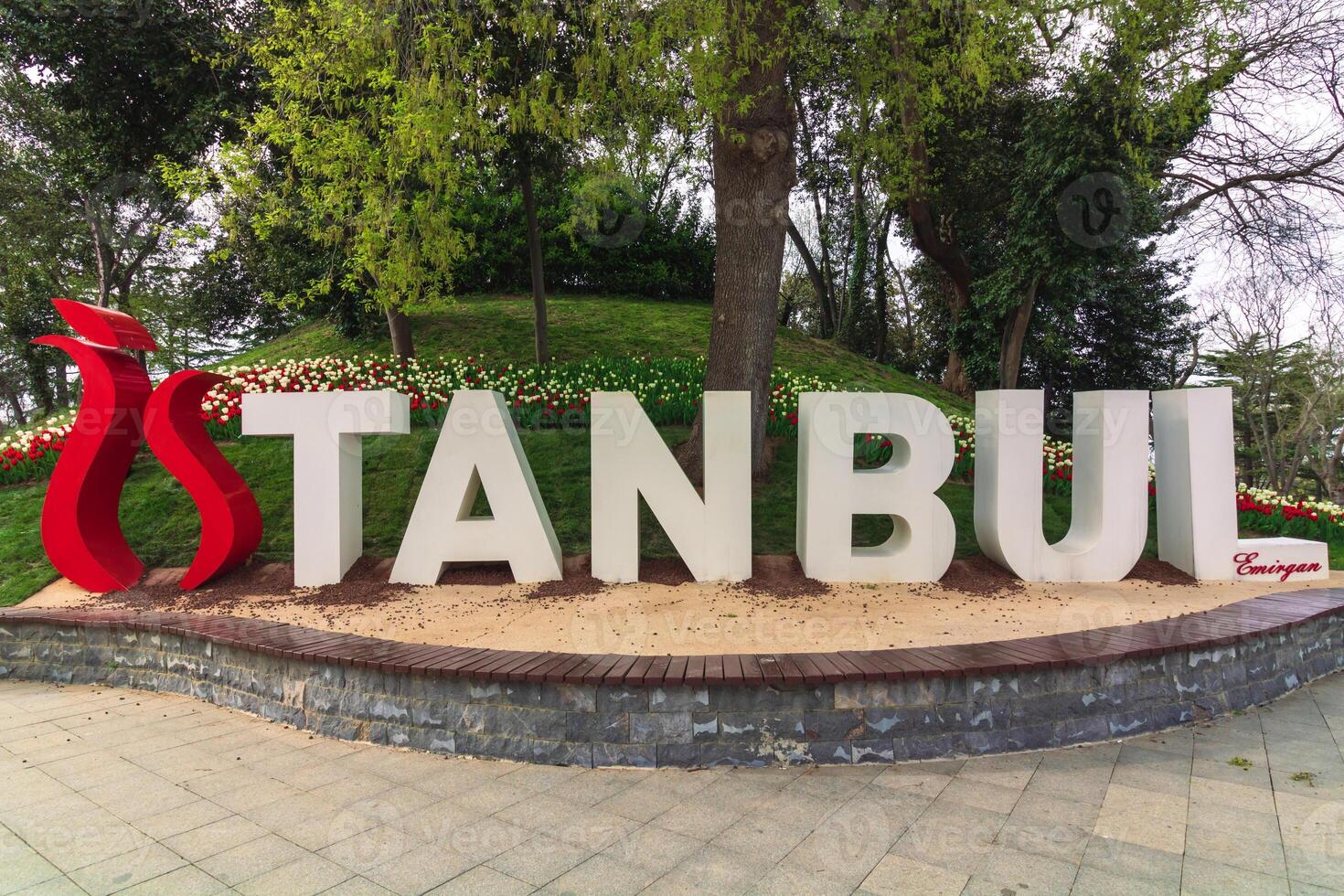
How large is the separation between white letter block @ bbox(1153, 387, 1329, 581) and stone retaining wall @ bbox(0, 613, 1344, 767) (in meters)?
2.55

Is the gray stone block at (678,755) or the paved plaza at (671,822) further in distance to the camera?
the gray stone block at (678,755)

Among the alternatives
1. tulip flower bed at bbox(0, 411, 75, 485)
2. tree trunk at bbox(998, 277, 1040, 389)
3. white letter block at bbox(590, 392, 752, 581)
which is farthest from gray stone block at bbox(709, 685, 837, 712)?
tree trunk at bbox(998, 277, 1040, 389)

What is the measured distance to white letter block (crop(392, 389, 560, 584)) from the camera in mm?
6121

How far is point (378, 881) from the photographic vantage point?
8.28ft

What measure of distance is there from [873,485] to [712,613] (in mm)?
1840

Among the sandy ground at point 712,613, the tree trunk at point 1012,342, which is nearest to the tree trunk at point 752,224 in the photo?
the sandy ground at point 712,613

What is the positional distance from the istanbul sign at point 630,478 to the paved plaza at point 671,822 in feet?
8.03

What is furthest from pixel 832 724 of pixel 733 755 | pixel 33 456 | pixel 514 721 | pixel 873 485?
pixel 33 456

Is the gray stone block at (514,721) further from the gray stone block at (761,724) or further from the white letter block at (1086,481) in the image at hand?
the white letter block at (1086,481)

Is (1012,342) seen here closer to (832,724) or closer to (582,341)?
(582,341)

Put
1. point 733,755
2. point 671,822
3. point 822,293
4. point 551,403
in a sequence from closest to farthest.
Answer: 1. point 671,822
2. point 733,755
3. point 551,403
4. point 822,293

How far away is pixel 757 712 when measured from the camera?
350cm

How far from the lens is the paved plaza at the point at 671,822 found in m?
2.54

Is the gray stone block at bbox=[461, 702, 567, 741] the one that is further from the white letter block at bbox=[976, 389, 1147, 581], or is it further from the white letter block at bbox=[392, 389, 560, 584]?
the white letter block at bbox=[976, 389, 1147, 581]
